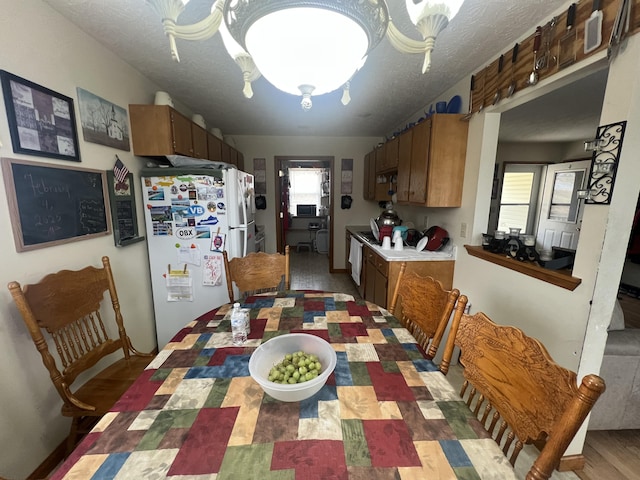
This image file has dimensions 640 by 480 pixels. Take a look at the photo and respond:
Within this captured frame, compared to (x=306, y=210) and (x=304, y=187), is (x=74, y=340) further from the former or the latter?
(x=304, y=187)

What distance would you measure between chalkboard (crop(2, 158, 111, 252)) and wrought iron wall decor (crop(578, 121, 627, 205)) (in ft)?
8.57

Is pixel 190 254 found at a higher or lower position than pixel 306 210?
lower

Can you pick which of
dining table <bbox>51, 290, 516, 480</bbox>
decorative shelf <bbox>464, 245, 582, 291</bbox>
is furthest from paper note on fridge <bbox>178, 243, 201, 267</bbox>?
decorative shelf <bbox>464, 245, 582, 291</bbox>

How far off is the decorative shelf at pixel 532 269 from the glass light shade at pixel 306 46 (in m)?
1.45

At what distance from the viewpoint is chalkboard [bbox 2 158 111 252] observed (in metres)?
1.23

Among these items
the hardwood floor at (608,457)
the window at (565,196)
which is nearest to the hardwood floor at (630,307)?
the window at (565,196)

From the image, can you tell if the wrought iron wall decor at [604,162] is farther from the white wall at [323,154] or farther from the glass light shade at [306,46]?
the white wall at [323,154]

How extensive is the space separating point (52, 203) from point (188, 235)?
2.70 feet

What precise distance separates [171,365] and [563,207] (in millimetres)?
5709

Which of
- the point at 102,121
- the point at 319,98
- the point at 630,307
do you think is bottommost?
the point at 630,307

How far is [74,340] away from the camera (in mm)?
1375

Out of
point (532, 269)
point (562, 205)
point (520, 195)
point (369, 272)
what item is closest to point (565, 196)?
point (562, 205)

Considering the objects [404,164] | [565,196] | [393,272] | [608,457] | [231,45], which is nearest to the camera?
[231,45]

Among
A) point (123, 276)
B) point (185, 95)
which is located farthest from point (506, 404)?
point (185, 95)
